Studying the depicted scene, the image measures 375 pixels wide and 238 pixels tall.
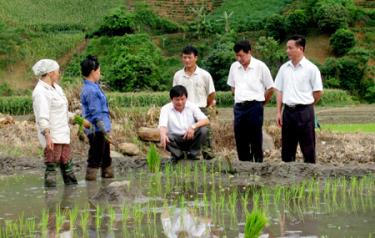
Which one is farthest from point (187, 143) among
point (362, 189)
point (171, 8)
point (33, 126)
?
point (171, 8)

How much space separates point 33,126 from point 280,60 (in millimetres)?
19457

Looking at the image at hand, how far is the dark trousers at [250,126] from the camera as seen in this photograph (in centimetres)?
924

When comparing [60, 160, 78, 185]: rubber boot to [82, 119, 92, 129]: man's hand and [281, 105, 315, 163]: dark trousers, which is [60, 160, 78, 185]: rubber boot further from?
[281, 105, 315, 163]: dark trousers

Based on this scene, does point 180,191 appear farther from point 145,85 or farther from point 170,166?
point 145,85

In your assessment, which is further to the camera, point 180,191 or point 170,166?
point 170,166

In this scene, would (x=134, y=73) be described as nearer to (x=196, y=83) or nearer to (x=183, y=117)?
(x=196, y=83)

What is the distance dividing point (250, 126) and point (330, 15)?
2549 cm

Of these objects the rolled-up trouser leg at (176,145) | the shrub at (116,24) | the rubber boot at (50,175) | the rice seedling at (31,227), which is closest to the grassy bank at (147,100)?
the shrub at (116,24)

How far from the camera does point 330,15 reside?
3388 centimetres

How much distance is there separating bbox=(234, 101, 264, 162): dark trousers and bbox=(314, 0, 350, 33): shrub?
25333 millimetres

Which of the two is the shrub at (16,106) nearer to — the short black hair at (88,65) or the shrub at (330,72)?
the shrub at (330,72)

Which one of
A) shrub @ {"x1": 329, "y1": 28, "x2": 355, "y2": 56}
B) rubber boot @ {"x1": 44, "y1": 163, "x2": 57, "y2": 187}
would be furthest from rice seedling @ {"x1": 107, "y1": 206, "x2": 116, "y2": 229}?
shrub @ {"x1": 329, "y1": 28, "x2": 355, "y2": 56}

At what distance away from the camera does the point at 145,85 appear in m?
30.4

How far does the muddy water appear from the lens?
6.07m
